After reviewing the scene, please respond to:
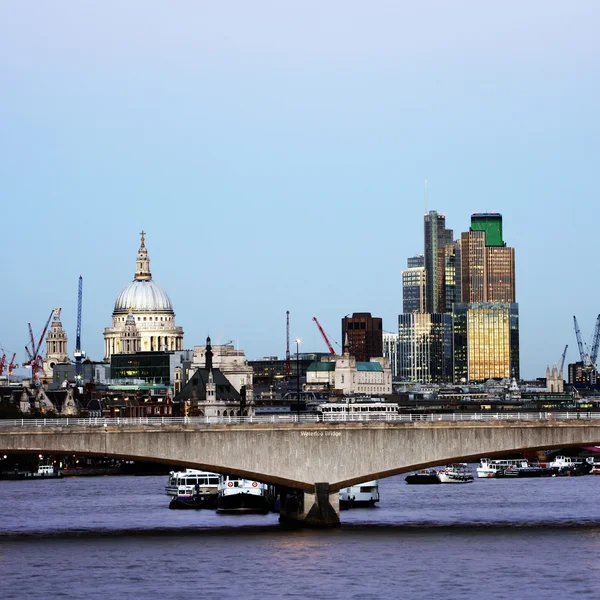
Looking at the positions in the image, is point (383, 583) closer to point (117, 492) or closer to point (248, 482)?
point (248, 482)

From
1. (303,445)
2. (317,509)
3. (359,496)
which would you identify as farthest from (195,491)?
(303,445)

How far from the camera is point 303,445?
341 feet

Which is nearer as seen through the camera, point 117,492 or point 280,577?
point 280,577

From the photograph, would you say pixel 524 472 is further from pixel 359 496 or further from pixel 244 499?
pixel 244 499

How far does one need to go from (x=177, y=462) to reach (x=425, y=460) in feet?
47.0

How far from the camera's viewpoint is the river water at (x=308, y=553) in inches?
3061

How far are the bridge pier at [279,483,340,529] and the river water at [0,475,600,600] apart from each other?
129 cm

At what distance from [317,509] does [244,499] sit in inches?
731

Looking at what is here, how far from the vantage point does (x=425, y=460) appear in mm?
104312

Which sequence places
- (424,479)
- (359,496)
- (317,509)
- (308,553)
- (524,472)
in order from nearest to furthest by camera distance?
(308,553) < (317,509) < (359,496) < (424,479) < (524,472)

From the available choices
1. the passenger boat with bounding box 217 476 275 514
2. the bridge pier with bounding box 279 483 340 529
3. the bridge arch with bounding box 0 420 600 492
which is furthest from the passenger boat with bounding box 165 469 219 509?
the bridge arch with bounding box 0 420 600 492

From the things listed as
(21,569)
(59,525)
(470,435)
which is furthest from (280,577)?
(59,525)

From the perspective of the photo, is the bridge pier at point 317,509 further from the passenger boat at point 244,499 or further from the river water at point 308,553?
the passenger boat at point 244,499

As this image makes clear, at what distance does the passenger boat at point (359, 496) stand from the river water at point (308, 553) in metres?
1.04
